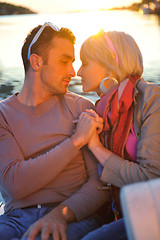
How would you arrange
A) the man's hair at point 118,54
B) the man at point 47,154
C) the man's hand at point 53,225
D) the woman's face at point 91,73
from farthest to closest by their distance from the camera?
the woman's face at point 91,73, the man's hair at point 118,54, the man at point 47,154, the man's hand at point 53,225

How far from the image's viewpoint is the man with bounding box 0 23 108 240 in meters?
1.40

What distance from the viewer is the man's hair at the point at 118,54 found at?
1.52 meters

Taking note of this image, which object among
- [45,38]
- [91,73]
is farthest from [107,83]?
[45,38]

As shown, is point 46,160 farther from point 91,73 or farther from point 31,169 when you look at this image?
point 91,73

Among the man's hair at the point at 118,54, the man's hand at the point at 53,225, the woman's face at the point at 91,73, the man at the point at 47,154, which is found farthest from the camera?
the woman's face at the point at 91,73

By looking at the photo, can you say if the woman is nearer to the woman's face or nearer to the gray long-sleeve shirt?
the woman's face

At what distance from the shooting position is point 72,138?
147 cm

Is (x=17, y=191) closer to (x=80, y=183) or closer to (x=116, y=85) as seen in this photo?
(x=80, y=183)

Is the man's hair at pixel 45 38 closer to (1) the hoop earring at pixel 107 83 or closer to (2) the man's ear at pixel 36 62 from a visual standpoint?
(2) the man's ear at pixel 36 62

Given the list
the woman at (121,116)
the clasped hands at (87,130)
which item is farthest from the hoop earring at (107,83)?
the clasped hands at (87,130)

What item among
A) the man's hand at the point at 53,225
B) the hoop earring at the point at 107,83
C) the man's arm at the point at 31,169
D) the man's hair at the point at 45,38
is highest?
the man's hair at the point at 45,38

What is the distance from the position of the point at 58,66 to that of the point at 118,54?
0.37 m

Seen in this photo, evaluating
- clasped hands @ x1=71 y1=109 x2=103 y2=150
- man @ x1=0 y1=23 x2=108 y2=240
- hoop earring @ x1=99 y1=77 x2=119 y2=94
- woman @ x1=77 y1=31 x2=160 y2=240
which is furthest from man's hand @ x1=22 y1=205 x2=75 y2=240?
hoop earring @ x1=99 y1=77 x2=119 y2=94

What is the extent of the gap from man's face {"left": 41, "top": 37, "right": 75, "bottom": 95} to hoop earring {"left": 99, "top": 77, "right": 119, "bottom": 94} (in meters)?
0.24
